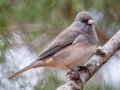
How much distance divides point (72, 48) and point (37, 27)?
65 cm

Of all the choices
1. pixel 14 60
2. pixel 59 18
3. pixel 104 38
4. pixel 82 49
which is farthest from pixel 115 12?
pixel 14 60

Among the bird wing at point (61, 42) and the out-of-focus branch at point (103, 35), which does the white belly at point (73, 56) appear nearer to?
the bird wing at point (61, 42)

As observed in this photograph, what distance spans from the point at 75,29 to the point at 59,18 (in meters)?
0.34

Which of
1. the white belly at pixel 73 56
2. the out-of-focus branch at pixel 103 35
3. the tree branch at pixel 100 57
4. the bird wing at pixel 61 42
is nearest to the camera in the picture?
the tree branch at pixel 100 57

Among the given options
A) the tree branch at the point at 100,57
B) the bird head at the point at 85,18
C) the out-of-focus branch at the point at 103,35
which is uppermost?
the out-of-focus branch at the point at 103,35

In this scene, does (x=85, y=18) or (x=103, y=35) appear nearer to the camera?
(x=85, y=18)

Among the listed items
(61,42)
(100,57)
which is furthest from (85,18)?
(100,57)

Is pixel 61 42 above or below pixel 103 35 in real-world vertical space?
below

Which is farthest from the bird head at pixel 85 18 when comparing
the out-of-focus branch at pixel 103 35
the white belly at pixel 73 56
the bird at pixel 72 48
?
the out-of-focus branch at pixel 103 35

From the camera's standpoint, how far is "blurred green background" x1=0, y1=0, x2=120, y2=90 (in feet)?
8.38

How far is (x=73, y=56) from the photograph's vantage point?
2.38 m

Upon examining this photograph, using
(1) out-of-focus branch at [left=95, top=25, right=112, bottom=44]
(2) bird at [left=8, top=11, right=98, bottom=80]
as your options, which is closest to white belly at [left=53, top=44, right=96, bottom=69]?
(2) bird at [left=8, top=11, right=98, bottom=80]

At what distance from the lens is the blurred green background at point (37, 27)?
8.38ft

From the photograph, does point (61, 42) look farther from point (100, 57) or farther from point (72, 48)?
point (100, 57)
